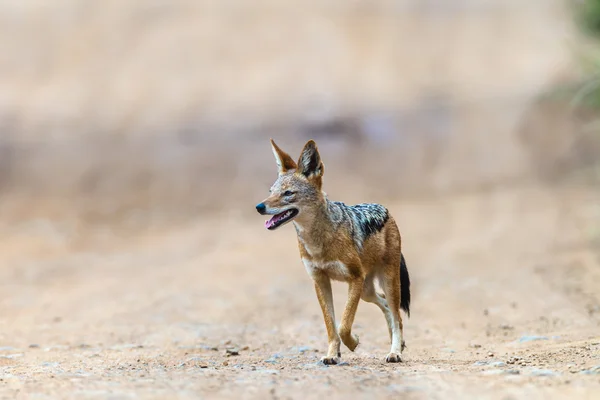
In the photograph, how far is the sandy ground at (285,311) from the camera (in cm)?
693

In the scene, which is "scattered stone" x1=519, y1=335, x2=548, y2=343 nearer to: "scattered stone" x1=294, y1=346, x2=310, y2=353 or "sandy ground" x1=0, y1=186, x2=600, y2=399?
"sandy ground" x1=0, y1=186, x2=600, y2=399

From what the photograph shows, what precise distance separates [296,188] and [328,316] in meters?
1.30

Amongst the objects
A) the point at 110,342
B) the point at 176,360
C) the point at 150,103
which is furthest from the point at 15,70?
the point at 176,360

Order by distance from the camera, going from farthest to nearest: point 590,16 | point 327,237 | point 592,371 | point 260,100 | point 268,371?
1. point 260,100
2. point 590,16
3. point 327,237
4. point 268,371
5. point 592,371

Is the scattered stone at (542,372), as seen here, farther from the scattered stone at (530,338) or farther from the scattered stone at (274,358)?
the scattered stone at (530,338)

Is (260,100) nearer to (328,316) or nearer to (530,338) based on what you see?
(530,338)

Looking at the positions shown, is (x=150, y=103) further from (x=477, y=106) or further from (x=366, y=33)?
(x=477, y=106)

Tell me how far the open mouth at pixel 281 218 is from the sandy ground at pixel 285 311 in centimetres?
133

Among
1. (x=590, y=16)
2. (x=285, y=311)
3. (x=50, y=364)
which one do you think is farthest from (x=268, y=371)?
(x=590, y=16)

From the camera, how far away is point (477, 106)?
Answer: 32.1 metres

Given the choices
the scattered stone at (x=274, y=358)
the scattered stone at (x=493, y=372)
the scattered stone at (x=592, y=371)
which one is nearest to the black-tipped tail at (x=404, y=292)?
the scattered stone at (x=274, y=358)

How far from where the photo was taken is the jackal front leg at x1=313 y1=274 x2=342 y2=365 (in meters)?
8.36

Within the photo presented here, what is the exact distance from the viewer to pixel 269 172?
2833 cm

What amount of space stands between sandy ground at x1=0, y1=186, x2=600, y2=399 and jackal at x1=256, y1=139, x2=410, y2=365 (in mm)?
529
